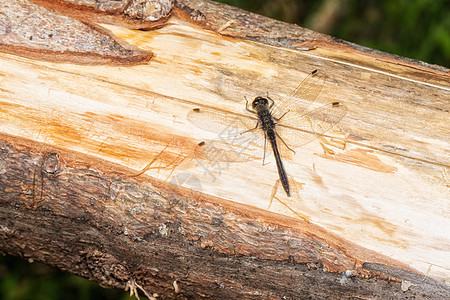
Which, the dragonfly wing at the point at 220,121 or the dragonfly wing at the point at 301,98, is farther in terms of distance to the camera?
the dragonfly wing at the point at 301,98

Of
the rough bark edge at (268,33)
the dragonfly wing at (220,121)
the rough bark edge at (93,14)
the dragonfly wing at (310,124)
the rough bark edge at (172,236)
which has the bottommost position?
the rough bark edge at (172,236)

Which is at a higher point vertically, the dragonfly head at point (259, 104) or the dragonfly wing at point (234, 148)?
the dragonfly head at point (259, 104)

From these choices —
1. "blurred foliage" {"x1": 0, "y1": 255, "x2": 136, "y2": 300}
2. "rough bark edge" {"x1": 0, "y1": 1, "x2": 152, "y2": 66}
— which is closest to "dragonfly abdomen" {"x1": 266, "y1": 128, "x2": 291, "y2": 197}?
"rough bark edge" {"x1": 0, "y1": 1, "x2": 152, "y2": 66}

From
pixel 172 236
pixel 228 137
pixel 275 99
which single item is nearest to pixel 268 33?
pixel 275 99

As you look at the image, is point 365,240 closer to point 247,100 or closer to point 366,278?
point 366,278

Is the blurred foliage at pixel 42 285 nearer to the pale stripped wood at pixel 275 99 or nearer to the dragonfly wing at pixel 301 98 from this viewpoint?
the pale stripped wood at pixel 275 99

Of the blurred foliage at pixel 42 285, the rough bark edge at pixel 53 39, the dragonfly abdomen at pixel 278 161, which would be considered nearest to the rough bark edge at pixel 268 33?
the rough bark edge at pixel 53 39

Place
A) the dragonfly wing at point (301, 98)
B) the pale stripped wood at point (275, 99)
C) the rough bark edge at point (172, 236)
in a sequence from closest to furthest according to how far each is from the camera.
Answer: the rough bark edge at point (172, 236), the pale stripped wood at point (275, 99), the dragonfly wing at point (301, 98)

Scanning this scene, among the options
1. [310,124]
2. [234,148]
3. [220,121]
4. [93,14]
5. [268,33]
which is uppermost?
[268,33]

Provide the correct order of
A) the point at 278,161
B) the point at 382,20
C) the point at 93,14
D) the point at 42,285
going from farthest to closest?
the point at 382,20
the point at 42,285
the point at 93,14
the point at 278,161

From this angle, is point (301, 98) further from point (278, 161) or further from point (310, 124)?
point (278, 161)
